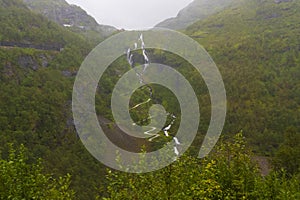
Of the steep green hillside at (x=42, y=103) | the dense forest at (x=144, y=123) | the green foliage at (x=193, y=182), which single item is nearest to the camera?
the green foliage at (x=193, y=182)

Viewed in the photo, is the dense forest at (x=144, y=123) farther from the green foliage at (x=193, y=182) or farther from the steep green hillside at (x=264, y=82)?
the steep green hillside at (x=264, y=82)

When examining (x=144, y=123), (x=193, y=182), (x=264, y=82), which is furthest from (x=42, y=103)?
(x=264, y=82)

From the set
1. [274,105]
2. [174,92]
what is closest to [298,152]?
[274,105]

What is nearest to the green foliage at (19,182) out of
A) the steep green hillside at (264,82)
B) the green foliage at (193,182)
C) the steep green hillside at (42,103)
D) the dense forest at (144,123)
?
the dense forest at (144,123)

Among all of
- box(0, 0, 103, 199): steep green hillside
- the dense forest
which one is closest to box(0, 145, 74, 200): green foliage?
the dense forest

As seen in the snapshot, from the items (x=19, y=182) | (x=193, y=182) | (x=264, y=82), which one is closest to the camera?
(x=19, y=182)

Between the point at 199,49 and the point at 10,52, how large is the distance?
110663mm

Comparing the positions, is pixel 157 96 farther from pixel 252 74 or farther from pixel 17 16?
pixel 17 16

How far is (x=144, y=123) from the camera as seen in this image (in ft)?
348

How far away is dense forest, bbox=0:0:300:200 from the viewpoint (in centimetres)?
1808

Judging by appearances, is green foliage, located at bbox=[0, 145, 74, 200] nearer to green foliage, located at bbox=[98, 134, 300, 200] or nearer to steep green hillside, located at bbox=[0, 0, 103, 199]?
green foliage, located at bbox=[98, 134, 300, 200]

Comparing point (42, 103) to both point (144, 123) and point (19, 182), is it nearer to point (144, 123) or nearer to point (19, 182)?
point (144, 123)

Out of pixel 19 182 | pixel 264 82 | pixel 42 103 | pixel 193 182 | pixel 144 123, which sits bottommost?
pixel 264 82

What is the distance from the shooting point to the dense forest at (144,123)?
59.3 ft
